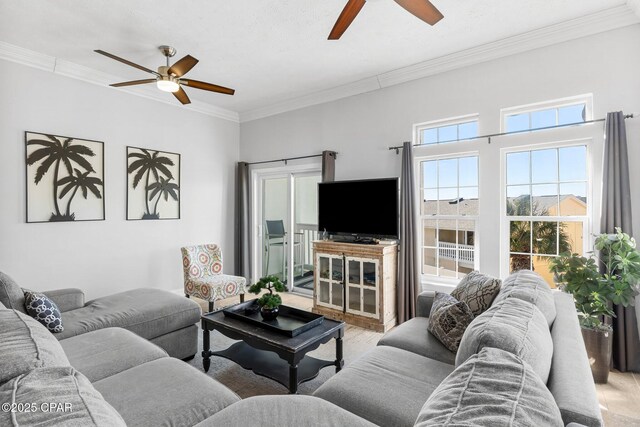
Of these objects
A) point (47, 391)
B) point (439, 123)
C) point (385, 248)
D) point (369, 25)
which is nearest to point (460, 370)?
point (47, 391)

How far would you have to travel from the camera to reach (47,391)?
0.85 meters

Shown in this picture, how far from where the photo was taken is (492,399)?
792 millimetres

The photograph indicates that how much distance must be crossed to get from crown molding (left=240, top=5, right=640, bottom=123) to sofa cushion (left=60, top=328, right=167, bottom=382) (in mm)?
3610

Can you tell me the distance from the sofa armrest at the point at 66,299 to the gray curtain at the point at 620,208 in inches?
176

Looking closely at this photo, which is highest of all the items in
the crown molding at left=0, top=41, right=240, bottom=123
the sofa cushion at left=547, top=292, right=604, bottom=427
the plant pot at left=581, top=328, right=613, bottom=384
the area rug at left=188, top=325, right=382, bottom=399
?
the crown molding at left=0, top=41, right=240, bottom=123

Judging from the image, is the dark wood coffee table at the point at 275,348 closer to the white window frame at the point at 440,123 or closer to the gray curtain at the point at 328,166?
the gray curtain at the point at 328,166

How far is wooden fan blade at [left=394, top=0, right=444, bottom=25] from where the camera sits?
6.28ft

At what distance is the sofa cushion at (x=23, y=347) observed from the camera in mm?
1105

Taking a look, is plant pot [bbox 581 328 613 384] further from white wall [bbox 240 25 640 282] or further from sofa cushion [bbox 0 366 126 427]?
sofa cushion [bbox 0 366 126 427]

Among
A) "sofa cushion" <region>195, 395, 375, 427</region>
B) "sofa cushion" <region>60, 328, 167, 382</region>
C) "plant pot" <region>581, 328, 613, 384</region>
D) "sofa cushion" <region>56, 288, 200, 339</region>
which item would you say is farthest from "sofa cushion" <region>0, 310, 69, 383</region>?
"plant pot" <region>581, 328, 613, 384</region>

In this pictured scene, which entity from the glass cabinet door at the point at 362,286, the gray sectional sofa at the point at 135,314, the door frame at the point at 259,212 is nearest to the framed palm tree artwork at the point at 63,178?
the gray sectional sofa at the point at 135,314

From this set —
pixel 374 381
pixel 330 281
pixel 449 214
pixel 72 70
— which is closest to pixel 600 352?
pixel 449 214

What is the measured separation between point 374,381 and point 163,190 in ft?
13.0

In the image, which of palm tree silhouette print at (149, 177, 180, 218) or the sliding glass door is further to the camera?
the sliding glass door
